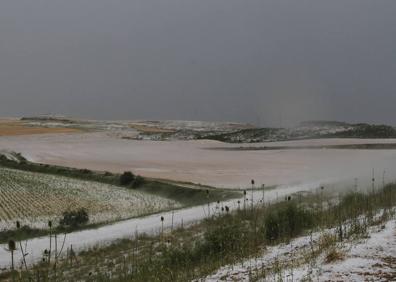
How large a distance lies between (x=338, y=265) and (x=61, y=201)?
27858 mm

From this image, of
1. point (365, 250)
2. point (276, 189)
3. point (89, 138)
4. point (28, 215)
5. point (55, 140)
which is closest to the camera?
point (365, 250)

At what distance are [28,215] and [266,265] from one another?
70.7ft

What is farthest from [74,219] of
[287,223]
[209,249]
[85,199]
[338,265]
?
[338,265]

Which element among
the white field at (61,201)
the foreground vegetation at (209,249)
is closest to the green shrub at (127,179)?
the white field at (61,201)

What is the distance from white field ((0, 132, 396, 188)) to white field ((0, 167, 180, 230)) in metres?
8.91

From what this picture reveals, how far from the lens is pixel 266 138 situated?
112m

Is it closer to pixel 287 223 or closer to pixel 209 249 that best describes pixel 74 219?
pixel 287 223

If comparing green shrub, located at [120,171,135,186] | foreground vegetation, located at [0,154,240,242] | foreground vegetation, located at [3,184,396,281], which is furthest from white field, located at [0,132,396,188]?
foreground vegetation, located at [3,184,396,281]

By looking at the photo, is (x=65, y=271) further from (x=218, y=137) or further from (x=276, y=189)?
(x=218, y=137)

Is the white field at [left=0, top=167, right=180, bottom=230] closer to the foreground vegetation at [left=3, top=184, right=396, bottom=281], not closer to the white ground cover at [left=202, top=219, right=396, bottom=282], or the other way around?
the foreground vegetation at [left=3, top=184, right=396, bottom=281]

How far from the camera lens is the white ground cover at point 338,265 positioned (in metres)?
7.53

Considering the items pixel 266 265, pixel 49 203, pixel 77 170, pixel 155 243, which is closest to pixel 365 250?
pixel 266 265

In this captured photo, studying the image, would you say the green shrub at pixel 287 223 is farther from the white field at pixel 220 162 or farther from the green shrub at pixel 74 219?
the white field at pixel 220 162

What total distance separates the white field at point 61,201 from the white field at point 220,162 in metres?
8.91
